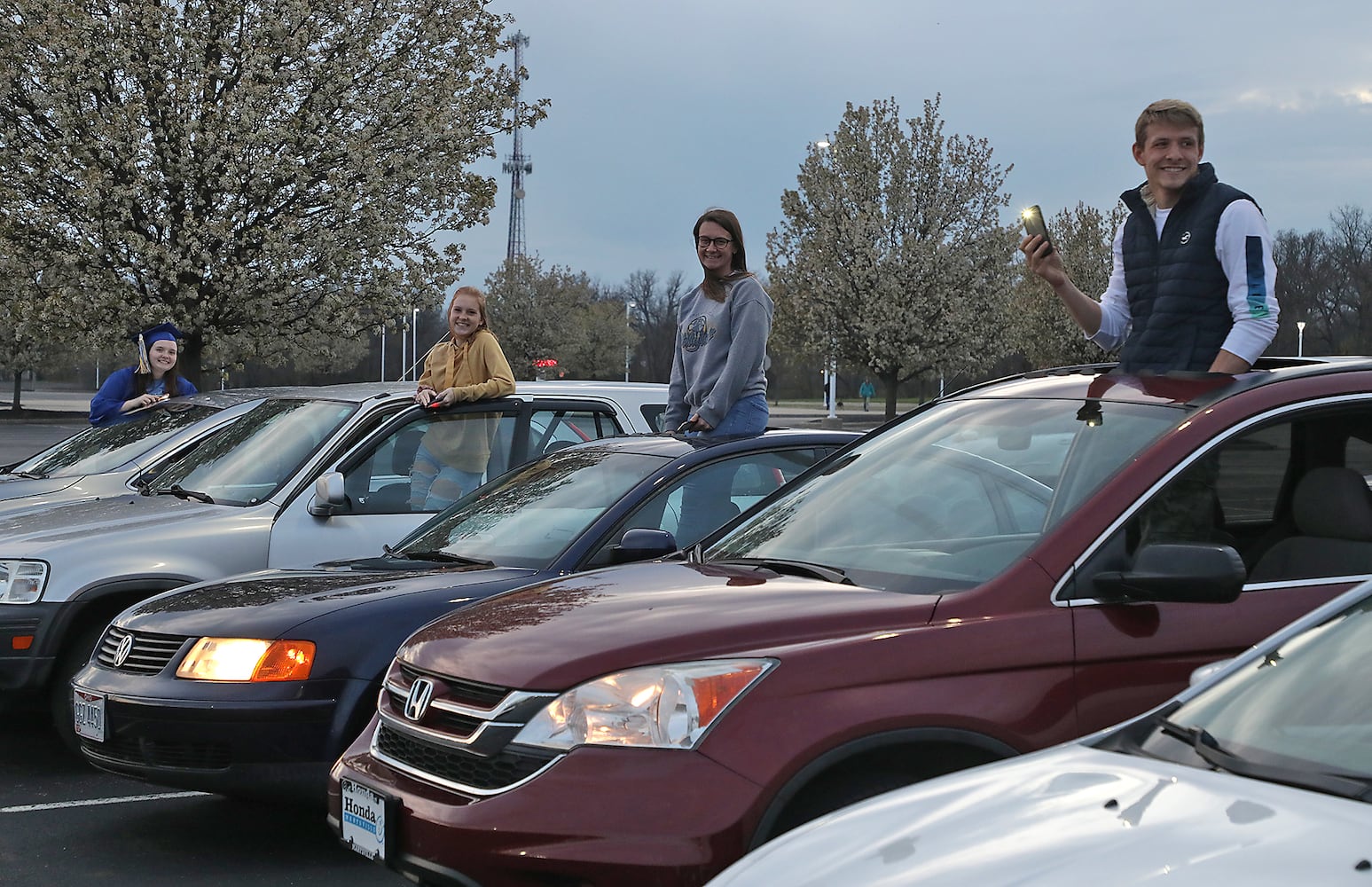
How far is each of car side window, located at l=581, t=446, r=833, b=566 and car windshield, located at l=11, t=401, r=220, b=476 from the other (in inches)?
199

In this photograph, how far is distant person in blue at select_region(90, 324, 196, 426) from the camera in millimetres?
10914

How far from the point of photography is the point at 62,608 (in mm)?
6312

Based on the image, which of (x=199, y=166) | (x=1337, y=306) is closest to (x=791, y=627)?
(x=199, y=166)

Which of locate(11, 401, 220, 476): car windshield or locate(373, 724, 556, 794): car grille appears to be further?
locate(11, 401, 220, 476): car windshield

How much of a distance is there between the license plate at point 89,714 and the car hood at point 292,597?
0.91 ft

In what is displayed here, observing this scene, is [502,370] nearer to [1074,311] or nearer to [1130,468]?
[1074,311]

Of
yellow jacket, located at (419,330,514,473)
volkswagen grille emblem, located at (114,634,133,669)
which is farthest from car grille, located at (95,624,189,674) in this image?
yellow jacket, located at (419,330,514,473)

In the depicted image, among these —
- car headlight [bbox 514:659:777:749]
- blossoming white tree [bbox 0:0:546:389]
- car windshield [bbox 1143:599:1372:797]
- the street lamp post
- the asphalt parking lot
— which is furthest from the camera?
blossoming white tree [bbox 0:0:546:389]

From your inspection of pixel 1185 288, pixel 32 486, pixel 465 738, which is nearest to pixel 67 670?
pixel 32 486

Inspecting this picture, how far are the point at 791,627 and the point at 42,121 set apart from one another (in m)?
18.7

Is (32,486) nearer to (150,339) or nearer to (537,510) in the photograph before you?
(150,339)

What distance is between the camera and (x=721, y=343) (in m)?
7.39

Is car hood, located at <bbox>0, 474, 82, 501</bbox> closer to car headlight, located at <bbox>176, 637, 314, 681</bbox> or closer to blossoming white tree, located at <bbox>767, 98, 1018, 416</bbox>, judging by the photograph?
car headlight, located at <bbox>176, 637, 314, 681</bbox>

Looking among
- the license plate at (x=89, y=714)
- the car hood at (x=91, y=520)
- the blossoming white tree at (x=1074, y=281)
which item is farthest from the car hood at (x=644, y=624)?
the blossoming white tree at (x=1074, y=281)
